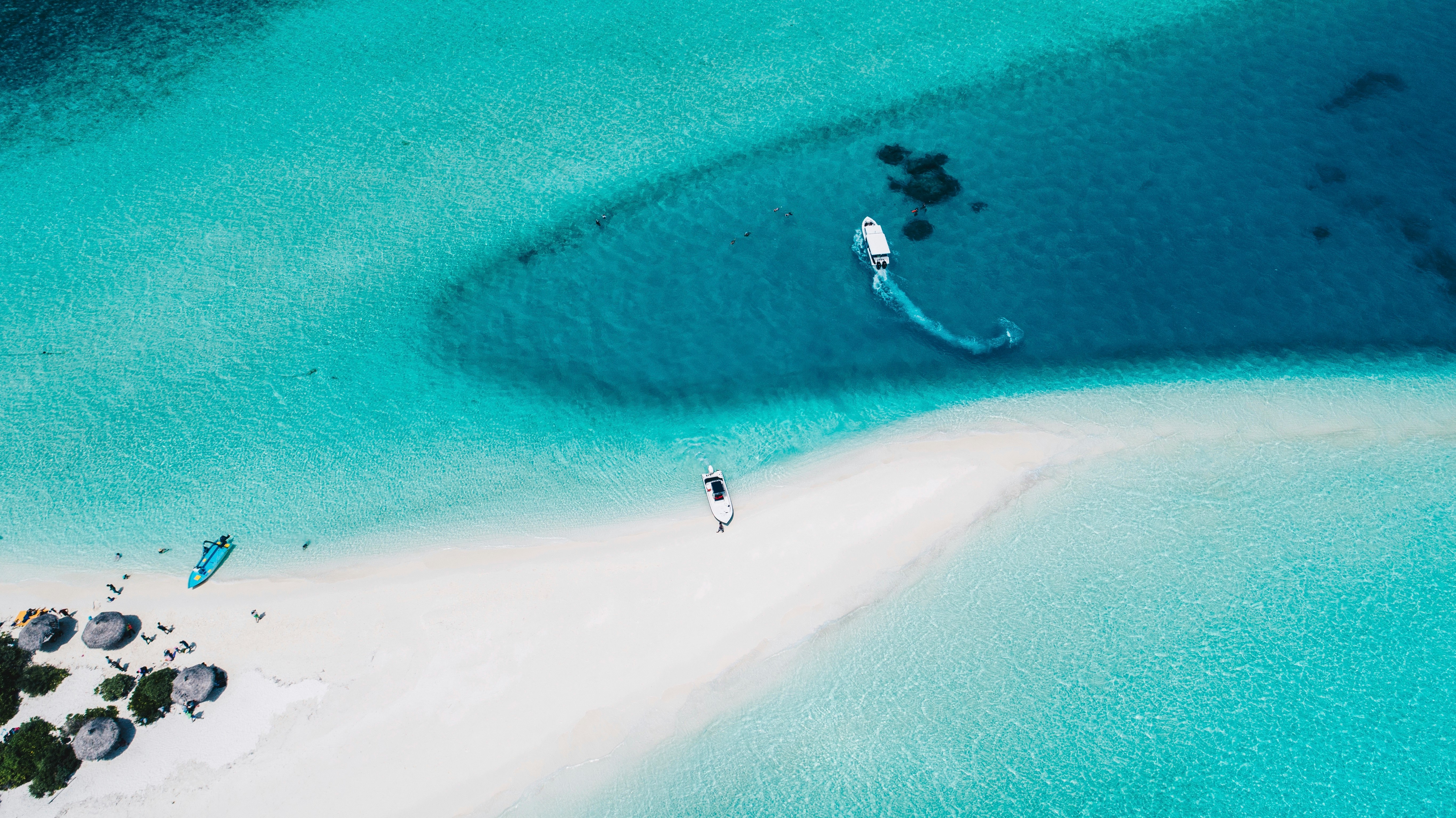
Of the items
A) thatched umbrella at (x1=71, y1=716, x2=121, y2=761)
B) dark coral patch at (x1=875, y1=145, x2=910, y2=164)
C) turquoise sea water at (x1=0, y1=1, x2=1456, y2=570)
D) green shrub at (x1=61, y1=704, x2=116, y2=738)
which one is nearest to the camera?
thatched umbrella at (x1=71, y1=716, x2=121, y2=761)

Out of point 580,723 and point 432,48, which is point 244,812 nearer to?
point 580,723

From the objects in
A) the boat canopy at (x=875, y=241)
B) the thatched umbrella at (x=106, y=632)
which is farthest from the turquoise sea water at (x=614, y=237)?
the thatched umbrella at (x=106, y=632)

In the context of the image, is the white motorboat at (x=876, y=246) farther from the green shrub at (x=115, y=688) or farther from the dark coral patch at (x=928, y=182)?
the green shrub at (x=115, y=688)

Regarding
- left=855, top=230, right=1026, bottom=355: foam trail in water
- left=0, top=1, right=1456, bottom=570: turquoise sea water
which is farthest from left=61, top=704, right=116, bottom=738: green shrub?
left=855, top=230, right=1026, bottom=355: foam trail in water

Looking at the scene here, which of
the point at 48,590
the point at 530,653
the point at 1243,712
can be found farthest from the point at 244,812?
the point at 1243,712

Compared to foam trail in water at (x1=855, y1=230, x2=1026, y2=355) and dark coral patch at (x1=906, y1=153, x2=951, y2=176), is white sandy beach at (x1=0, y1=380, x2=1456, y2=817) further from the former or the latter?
dark coral patch at (x1=906, y1=153, x2=951, y2=176)

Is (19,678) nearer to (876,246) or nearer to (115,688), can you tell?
(115,688)
